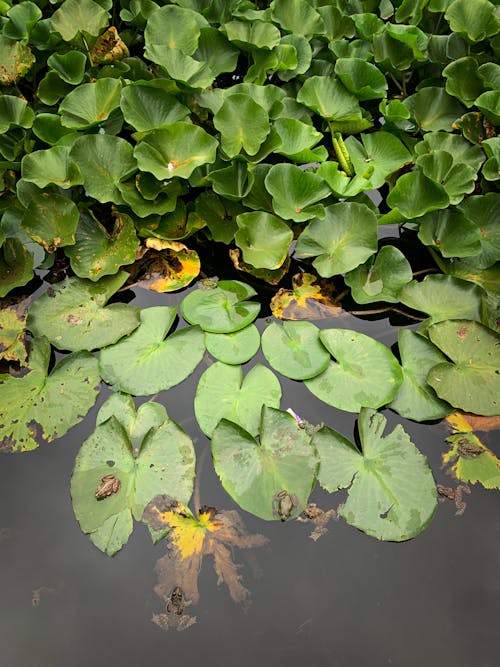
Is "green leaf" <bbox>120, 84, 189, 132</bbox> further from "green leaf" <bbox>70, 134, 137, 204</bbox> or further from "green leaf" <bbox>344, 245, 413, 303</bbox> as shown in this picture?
"green leaf" <bbox>344, 245, 413, 303</bbox>

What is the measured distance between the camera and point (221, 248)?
231cm

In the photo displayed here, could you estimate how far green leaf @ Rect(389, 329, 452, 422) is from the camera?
70.2 inches

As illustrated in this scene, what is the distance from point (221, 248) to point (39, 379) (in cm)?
92

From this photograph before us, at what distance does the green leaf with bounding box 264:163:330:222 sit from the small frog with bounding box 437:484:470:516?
1082 mm

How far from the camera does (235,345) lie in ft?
6.26

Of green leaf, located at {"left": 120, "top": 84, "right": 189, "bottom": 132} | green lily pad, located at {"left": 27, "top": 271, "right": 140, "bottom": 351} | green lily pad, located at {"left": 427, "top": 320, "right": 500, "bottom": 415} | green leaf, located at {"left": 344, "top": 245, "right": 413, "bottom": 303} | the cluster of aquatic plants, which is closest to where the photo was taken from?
the cluster of aquatic plants

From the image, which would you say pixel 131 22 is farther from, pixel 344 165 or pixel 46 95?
pixel 344 165

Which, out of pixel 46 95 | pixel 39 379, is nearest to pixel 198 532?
pixel 39 379

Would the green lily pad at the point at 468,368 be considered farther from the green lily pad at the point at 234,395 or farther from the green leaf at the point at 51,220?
the green leaf at the point at 51,220

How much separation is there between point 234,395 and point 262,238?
2.21 feet

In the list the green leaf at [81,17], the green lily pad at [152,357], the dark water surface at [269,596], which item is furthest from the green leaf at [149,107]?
the dark water surface at [269,596]

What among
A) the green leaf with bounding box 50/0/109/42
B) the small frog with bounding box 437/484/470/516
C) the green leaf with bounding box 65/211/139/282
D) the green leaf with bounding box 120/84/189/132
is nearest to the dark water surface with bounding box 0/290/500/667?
the small frog with bounding box 437/484/470/516

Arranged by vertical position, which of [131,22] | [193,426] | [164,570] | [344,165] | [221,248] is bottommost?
[164,570]

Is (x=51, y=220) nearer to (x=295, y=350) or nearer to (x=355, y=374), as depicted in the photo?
(x=295, y=350)
